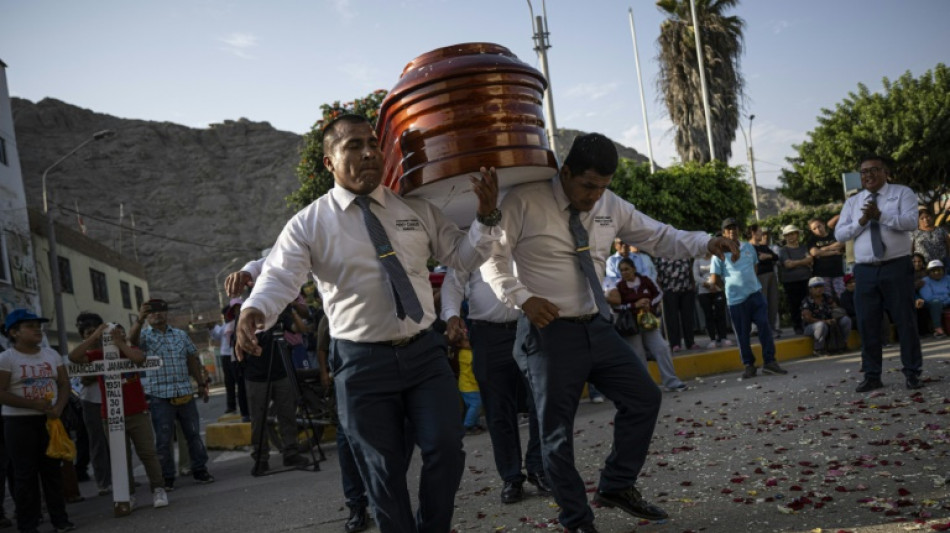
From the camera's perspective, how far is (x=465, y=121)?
13.3ft

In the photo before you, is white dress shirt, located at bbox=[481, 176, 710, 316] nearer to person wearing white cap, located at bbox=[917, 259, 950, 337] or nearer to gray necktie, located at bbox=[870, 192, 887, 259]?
gray necktie, located at bbox=[870, 192, 887, 259]

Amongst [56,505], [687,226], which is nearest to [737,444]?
[56,505]

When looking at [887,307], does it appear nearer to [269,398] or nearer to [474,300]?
[474,300]

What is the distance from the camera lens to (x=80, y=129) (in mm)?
115188

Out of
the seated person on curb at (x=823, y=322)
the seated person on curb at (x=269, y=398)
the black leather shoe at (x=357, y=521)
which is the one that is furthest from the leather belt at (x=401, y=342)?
the seated person on curb at (x=823, y=322)

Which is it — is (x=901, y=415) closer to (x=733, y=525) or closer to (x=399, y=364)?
(x=733, y=525)

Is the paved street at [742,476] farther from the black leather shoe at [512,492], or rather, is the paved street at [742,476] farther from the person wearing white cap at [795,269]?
the person wearing white cap at [795,269]

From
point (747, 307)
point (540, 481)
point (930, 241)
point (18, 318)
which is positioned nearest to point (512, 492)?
point (540, 481)

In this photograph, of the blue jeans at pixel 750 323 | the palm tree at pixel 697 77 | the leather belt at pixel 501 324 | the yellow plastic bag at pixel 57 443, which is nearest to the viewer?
the leather belt at pixel 501 324

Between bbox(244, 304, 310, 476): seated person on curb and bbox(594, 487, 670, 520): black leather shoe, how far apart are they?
4.92 m

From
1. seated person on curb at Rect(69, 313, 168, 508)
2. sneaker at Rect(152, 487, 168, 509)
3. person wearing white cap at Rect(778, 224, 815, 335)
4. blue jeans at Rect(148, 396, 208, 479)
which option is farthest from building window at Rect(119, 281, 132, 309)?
sneaker at Rect(152, 487, 168, 509)

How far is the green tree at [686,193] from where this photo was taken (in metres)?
22.4

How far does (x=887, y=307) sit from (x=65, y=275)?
34.1 meters

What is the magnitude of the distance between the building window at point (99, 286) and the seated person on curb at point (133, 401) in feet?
110
